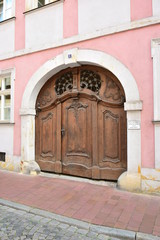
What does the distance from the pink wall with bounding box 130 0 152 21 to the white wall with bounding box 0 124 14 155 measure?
4.53 metres

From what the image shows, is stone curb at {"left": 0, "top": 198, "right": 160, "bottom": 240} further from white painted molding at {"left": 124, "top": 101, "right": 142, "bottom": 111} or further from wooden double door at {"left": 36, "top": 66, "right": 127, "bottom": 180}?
white painted molding at {"left": 124, "top": 101, "right": 142, "bottom": 111}

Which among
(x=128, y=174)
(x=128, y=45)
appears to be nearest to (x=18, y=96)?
(x=128, y=45)

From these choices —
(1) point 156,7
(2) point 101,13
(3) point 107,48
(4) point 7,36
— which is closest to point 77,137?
(3) point 107,48

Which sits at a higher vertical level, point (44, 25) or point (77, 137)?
point (44, 25)

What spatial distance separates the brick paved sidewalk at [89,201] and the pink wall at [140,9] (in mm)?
3904

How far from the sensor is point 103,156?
15.5 feet

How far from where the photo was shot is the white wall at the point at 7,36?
A: 600 centimetres

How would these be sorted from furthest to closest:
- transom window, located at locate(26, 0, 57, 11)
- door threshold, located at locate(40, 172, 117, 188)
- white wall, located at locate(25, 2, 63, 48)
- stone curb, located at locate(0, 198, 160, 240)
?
transom window, located at locate(26, 0, 57, 11) → white wall, located at locate(25, 2, 63, 48) → door threshold, located at locate(40, 172, 117, 188) → stone curb, located at locate(0, 198, 160, 240)

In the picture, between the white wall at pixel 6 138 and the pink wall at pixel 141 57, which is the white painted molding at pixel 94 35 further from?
the white wall at pixel 6 138

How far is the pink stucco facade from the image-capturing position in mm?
3998

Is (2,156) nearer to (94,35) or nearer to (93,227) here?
(93,227)

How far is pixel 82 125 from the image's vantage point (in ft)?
16.5

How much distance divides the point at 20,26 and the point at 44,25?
973 mm

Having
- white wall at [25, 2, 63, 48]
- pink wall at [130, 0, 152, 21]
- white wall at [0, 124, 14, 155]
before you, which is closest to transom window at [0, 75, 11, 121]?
white wall at [0, 124, 14, 155]
